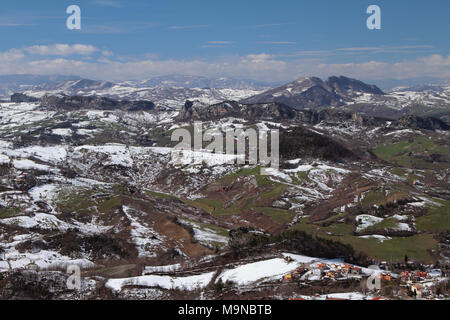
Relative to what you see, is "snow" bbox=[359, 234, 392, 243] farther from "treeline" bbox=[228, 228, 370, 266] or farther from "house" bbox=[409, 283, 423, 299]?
"house" bbox=[409, 283, 423, 299]

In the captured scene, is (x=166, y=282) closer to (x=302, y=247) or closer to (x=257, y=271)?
(x=257, y=271)

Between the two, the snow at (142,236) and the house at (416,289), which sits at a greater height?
the house at (416,289)

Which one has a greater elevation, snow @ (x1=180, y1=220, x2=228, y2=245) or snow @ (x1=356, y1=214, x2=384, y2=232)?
snow @ (x1=356, y1=214, x2=384, y2=232)

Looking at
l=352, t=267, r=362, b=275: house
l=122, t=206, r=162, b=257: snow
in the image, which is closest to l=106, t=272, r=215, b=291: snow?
l=352, t=267, r=362, b=275: house

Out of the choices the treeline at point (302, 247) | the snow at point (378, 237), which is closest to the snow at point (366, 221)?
the snow at point (378, 237)

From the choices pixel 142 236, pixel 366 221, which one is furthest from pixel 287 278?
pixel 366 221

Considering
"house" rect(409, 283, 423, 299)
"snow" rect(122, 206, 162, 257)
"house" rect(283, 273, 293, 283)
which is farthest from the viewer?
"snow" rect(122, 206, 162, 257)

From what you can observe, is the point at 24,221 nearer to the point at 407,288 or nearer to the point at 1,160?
the point at 1,160

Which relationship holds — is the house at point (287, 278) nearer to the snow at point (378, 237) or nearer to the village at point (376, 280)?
the village at point (376, 280)
